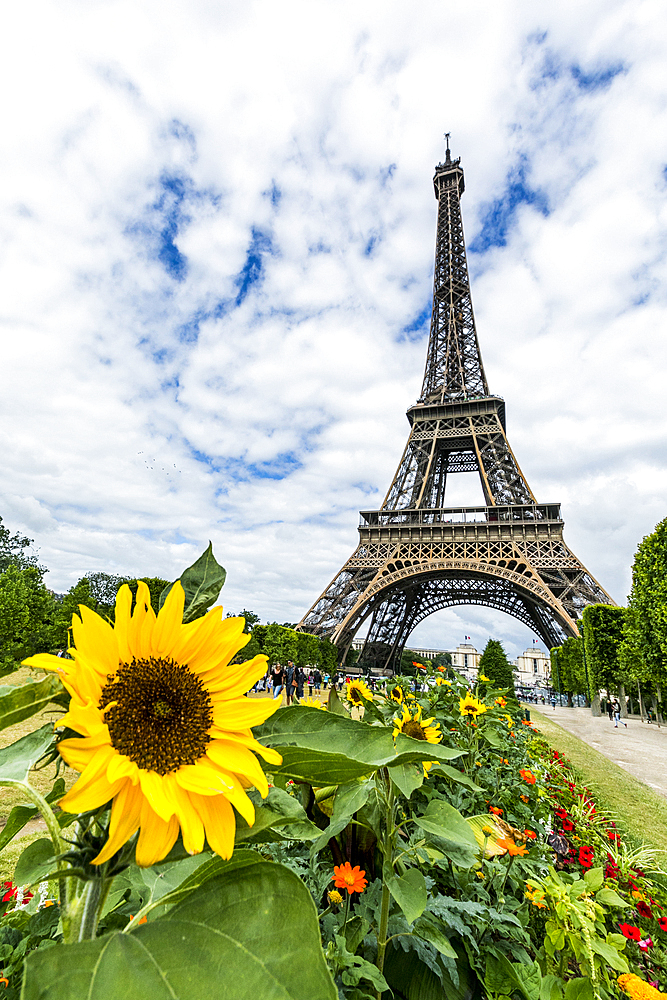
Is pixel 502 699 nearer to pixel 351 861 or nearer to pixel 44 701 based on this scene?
pixel 351 861

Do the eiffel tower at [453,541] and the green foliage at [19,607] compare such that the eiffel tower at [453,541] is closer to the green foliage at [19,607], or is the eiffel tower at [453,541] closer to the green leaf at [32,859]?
the green foliage at [19,607]

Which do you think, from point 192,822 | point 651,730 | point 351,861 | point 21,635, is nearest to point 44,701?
point 192,822

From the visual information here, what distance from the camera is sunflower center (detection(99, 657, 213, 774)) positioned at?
0.62m

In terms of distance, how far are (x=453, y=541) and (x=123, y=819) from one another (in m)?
26.2

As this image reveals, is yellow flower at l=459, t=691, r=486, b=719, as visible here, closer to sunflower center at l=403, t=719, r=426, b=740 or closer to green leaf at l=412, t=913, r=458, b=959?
sunflower center at l=403, t=719, r=426, b=740

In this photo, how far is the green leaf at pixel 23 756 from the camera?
600mm

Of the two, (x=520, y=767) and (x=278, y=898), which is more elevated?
(x=278, y=898)

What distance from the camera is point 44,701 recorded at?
2.00 ft

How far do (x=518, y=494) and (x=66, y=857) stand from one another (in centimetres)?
2770

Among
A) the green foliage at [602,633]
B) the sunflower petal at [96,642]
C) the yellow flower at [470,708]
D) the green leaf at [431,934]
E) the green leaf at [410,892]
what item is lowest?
the green leaf at [431,934]

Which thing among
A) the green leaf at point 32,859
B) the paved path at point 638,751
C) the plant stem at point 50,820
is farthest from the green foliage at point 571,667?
the plant stem at point 50,820

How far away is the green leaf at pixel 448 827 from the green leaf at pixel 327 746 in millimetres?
627

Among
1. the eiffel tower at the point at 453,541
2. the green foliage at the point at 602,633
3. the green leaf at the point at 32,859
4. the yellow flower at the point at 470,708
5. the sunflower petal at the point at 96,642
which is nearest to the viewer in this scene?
the sunflower petal at the point at 96,642

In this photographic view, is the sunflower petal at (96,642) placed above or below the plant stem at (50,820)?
above
